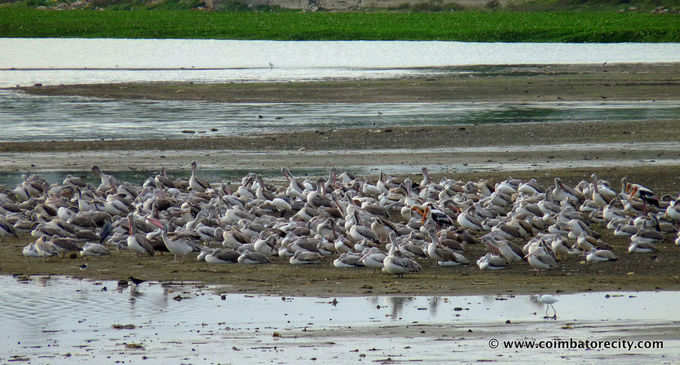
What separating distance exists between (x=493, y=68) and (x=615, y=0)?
47.7 metres

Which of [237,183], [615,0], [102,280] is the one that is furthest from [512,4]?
[102,280]

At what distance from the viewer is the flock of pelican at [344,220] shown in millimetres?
15781

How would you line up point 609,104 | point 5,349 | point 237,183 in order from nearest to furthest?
point 5,349 → point 237,183 → point 609,104

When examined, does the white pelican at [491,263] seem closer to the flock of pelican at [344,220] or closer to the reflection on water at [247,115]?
the flock of pelican at [344,220]

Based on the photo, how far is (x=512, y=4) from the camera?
103812 mm

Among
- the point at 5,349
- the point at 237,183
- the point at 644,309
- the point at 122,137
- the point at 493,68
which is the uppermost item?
the point at 493,68

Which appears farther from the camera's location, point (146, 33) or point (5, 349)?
point (146, 33)

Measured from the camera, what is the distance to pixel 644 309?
40.9 ft

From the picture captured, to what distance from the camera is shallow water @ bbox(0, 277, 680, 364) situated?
11031mm

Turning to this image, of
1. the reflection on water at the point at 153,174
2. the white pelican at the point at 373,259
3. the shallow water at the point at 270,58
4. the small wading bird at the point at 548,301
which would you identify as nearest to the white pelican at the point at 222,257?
the white pelican at the point at 373,259

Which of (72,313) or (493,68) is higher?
(493,68)

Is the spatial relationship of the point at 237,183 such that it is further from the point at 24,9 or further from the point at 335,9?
the point at 24,9

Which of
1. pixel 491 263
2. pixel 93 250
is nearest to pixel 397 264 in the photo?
pixel 491 263

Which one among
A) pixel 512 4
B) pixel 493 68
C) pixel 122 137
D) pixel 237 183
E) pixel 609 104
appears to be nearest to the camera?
pixel 237 183
